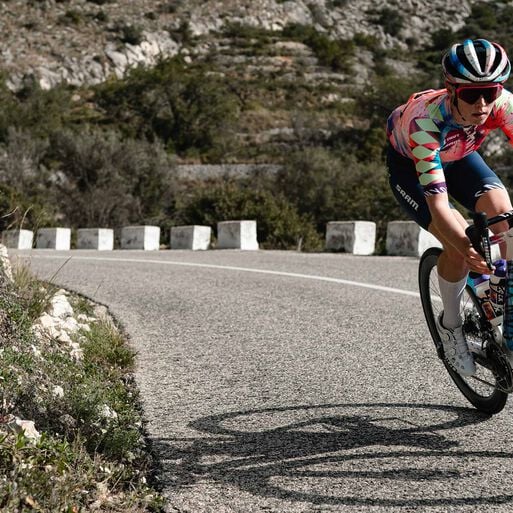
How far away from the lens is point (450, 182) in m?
4.39

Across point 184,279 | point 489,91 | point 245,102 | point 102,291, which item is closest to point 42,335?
point 489,91

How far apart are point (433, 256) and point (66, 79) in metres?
85.8

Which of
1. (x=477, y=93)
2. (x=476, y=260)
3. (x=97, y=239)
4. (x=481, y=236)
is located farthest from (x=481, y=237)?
(x=97, y=239)

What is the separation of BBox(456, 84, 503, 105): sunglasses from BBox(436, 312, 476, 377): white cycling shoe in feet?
4.18

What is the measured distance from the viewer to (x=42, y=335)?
5098mm

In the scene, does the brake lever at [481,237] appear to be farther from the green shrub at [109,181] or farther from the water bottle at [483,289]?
the green shrub at [109,181]

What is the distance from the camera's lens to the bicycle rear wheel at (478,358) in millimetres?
3850

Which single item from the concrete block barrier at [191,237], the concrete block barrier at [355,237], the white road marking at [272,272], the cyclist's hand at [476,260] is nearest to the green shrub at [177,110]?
the concrete block barrier at [191,237]

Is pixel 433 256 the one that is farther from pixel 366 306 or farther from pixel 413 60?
pixel 413 60

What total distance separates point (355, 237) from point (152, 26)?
96071 millimetres

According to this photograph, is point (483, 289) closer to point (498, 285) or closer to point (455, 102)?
point (498, 285)

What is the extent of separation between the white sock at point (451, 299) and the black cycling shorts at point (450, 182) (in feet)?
1.13

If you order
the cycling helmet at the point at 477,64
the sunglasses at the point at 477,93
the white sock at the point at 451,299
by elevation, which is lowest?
the white sock at the point at 451,299

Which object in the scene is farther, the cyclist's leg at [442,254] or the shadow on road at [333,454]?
the cyclist's leg at [442,254]
